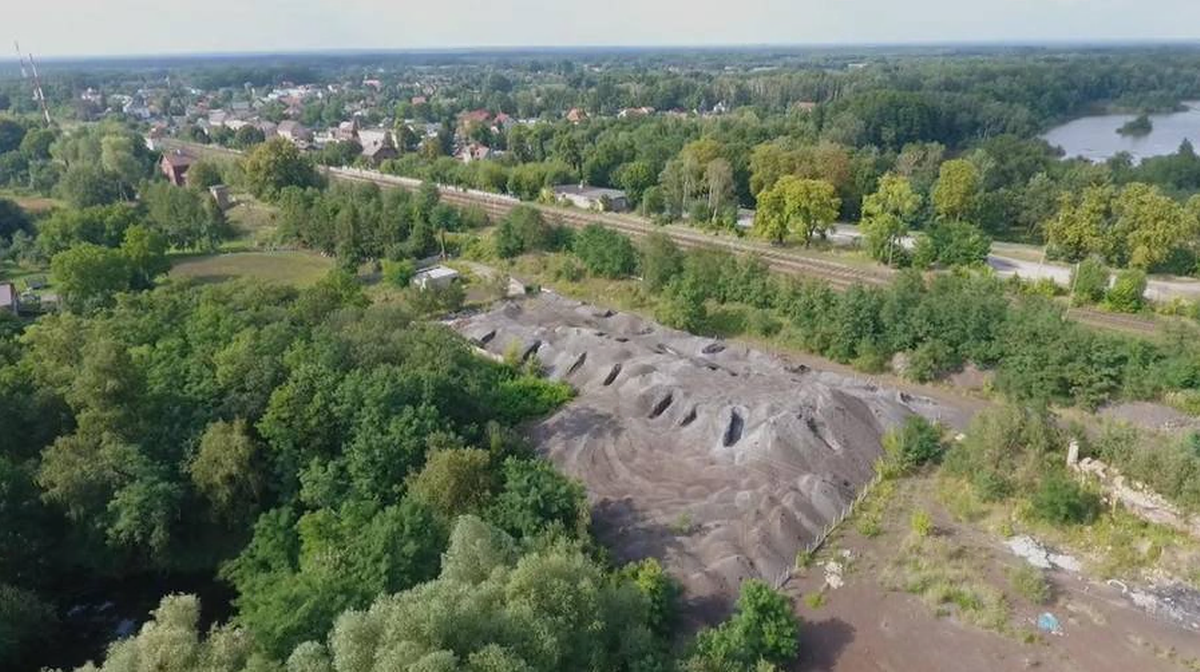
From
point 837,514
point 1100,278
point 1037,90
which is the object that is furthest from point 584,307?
point 1037,90

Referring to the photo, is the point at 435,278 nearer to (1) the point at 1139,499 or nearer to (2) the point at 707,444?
(2) the point at 707,444

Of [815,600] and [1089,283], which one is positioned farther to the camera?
[1089,283]

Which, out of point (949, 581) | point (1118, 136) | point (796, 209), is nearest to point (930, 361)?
point (949, 581)

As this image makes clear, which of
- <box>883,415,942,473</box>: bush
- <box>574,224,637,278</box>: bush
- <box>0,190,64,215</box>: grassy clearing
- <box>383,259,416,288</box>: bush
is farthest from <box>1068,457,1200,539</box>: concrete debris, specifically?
<box>0,190,64,215</box>: grassy clearing

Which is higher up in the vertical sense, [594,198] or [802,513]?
[594,198]

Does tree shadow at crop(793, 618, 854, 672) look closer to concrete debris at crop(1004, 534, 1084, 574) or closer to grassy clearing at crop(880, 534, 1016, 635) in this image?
grassy clearing at crop(880, 534, 1016, 635)

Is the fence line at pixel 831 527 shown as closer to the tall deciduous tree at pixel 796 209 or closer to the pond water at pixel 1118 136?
the tall deciduous tree at pixel 796 209
